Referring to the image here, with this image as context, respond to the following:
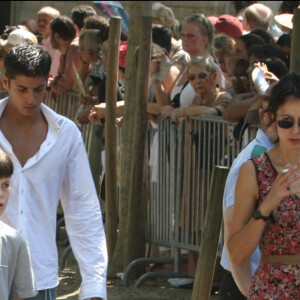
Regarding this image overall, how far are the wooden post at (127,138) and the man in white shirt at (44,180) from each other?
12.2 feet

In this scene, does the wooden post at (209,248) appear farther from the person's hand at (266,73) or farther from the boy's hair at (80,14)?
the boy's hair at (80,14)

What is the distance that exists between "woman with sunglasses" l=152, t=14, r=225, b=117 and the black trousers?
3.37 meters

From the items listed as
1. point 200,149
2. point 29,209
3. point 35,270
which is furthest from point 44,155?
point 200,149

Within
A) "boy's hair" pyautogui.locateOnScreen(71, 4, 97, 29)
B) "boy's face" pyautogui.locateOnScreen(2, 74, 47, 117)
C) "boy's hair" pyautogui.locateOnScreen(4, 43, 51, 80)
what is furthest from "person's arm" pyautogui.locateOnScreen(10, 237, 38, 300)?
"boy's hair" pyautogui.locateOnScreen(71, 4, 97, 29)

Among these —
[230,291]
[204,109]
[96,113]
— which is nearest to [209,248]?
[230,291]

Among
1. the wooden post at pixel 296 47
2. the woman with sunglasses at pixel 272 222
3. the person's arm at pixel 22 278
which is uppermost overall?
the wooden post at pixel 296 47

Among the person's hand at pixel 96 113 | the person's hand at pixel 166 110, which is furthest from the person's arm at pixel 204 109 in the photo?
the person's hand at pixel 96 113

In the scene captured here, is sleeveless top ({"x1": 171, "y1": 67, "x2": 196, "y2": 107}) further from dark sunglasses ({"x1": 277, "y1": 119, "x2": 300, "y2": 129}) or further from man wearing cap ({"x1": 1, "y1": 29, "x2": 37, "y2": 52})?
dark sunglasses ({"x1": 277, "y1": 119, "x2": 300, "y2": 129})

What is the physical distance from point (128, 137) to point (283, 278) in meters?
4.54

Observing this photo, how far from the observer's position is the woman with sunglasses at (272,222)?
3.80 m

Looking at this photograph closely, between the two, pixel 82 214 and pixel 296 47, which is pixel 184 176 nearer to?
pixel 296 47

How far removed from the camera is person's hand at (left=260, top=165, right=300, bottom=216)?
12.1ft

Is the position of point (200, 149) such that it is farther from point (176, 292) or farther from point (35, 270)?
point (35, 270)

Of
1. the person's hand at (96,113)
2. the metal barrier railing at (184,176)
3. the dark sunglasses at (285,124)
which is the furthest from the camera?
the person's hand at (96,113)
